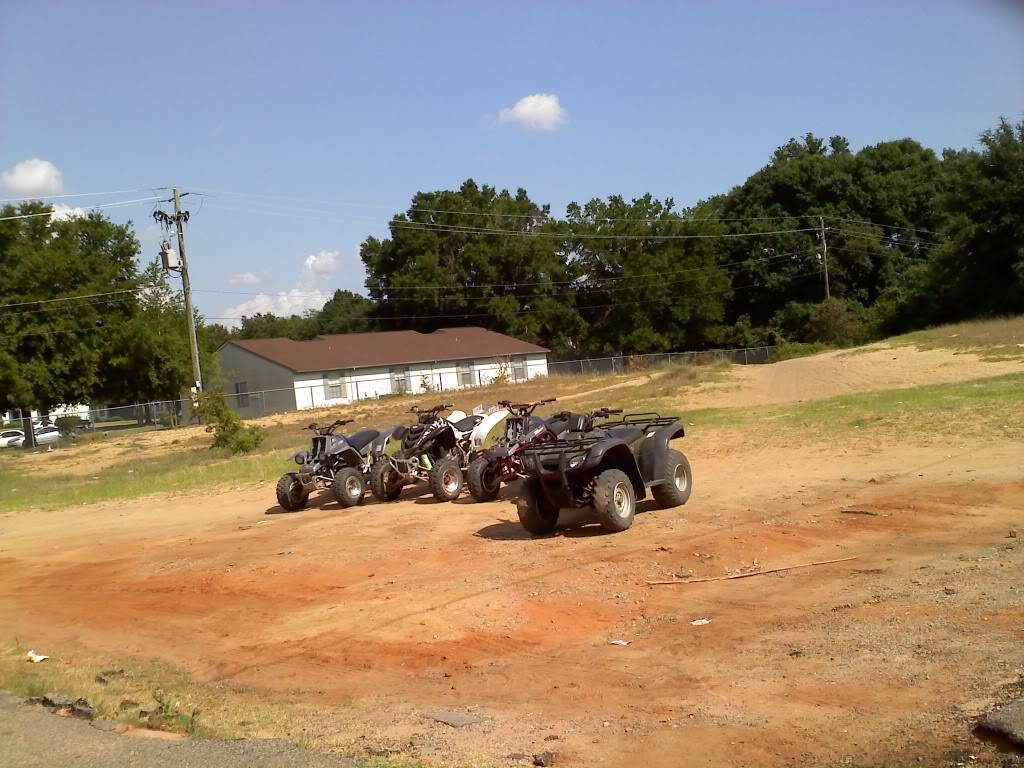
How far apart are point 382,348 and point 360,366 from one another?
13.4 feet

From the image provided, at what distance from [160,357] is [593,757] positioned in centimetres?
5625

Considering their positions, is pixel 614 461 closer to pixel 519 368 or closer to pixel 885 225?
pixel 519 368

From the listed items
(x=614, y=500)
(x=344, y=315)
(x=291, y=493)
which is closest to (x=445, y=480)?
(x=291, y=493)

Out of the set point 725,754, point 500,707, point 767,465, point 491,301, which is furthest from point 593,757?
point 491,301

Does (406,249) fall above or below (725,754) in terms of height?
above

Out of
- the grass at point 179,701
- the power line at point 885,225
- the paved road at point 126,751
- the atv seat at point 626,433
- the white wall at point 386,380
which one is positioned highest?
the power line at point 885,225

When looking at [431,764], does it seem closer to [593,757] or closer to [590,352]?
[593,757]

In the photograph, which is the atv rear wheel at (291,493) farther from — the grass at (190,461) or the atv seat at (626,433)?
the atv seat at (626,433)

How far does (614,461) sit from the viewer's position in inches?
488

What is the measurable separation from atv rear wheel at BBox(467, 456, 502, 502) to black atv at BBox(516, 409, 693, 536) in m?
2.68

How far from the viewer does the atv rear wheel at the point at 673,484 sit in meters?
13.1

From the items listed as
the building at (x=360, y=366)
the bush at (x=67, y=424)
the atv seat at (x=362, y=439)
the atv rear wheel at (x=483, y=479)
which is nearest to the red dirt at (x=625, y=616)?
the atv rear wheel at (x=483, y=479)

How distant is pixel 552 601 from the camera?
9164 millimetres

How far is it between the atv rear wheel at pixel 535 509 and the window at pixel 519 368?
57.3m
